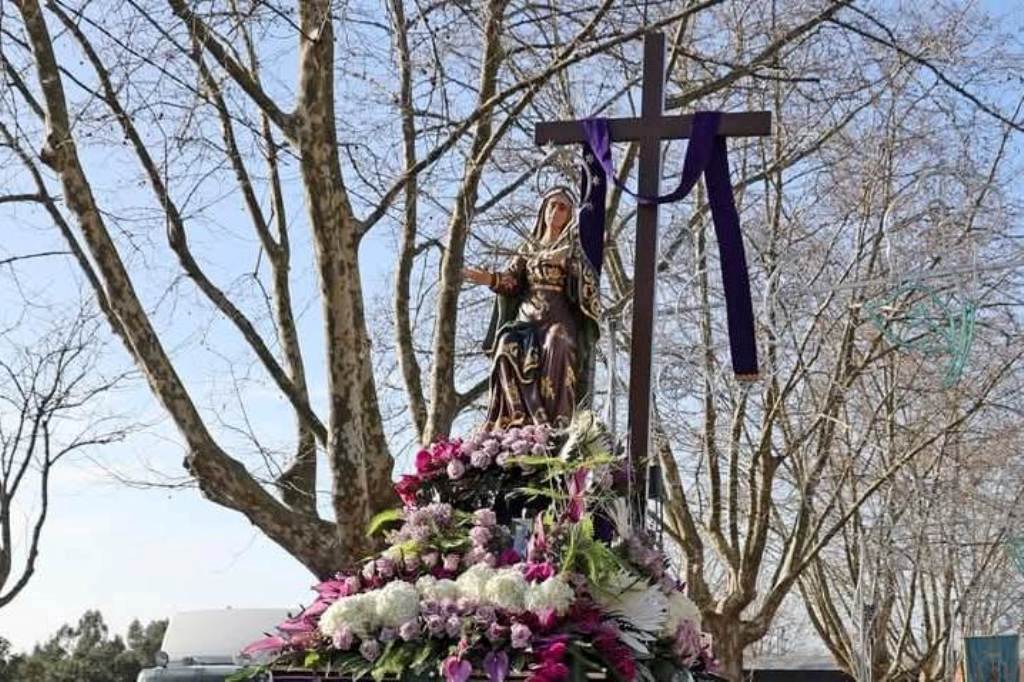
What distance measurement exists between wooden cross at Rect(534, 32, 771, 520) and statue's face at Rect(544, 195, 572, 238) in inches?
16.5

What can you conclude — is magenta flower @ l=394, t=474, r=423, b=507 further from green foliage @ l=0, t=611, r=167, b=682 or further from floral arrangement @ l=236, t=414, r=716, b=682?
green foliage @ l=0, t=611, r=167, b=682

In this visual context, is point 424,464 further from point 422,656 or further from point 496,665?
point 496,665

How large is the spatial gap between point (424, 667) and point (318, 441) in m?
6.34

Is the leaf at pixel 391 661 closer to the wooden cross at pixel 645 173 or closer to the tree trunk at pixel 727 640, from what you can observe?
the wooden cross at pixel 645 173

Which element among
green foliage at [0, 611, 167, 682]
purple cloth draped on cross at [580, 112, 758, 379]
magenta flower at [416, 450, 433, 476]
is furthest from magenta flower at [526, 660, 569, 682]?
green foliage at [0, 611, 167, 682]

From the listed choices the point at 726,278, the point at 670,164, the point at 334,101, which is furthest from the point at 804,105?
the point at 726,278

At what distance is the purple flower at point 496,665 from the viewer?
5.56 metres

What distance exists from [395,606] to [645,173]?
3.40 m

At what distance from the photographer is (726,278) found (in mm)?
8273

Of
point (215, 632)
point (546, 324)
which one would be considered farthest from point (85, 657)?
point (546, 324)

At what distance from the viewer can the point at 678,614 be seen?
6.44m

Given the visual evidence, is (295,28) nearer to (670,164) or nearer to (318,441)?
(318,441)

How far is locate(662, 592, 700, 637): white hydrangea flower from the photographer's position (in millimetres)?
6328

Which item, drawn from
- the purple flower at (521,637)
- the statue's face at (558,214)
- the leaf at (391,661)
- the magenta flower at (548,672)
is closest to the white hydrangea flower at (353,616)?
the leaf at (391,661)
